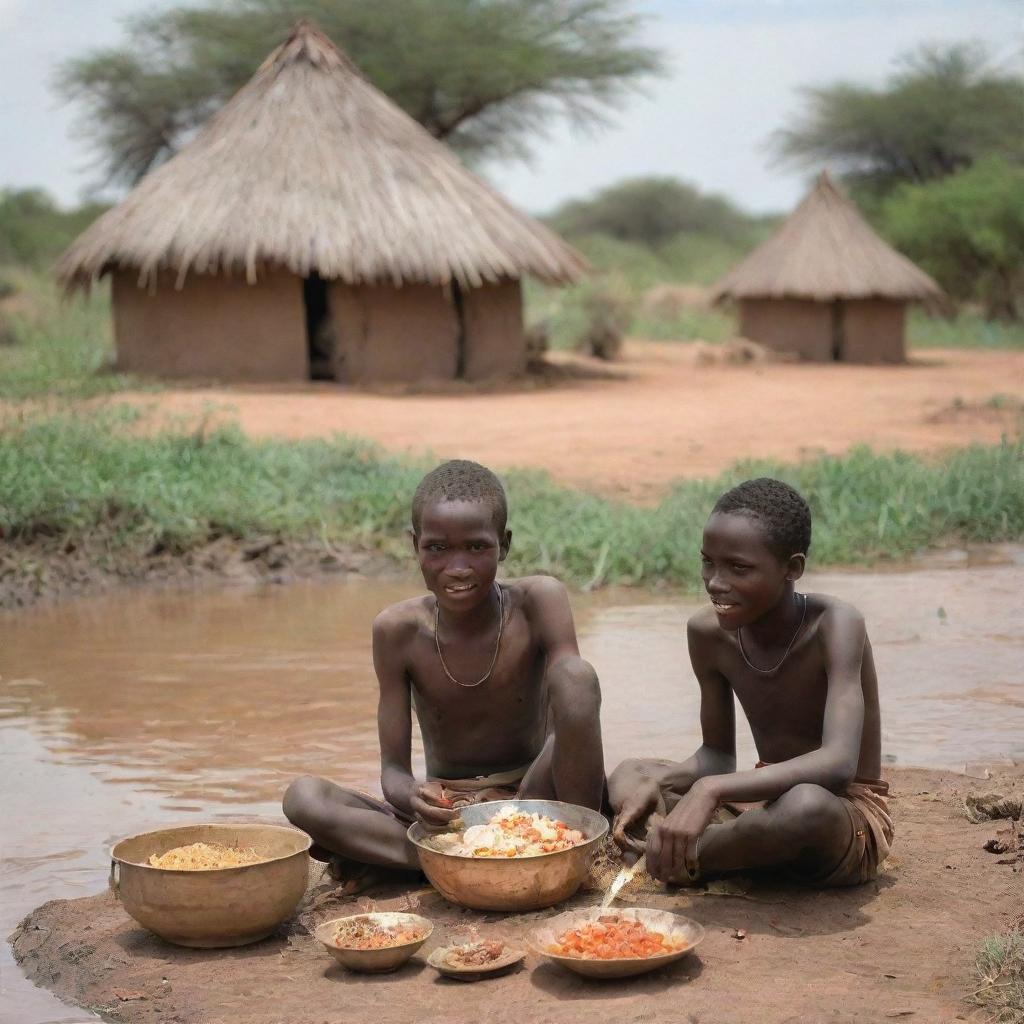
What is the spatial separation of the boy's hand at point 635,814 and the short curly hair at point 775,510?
1.94ft

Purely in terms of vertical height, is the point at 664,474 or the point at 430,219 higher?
the point at 430,219

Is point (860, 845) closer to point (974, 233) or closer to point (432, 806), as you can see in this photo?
point (432, 806)

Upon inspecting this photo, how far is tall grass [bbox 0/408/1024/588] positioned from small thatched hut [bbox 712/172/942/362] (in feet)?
35.3

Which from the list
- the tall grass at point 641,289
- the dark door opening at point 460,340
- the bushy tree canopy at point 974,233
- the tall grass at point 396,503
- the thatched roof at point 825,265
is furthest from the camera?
the bushy tree canopy at point 974,233

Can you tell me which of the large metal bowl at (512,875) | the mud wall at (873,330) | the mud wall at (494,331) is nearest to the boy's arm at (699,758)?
the large metal bowl at (512,875)

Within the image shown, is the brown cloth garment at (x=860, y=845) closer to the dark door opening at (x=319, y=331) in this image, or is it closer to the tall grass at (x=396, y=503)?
the tall grass at (x=396, y=503)

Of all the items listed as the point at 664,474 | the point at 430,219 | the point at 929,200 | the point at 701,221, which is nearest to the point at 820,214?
the point at 929,200

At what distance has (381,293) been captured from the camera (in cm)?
1416

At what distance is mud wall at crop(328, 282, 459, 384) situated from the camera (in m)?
14.1

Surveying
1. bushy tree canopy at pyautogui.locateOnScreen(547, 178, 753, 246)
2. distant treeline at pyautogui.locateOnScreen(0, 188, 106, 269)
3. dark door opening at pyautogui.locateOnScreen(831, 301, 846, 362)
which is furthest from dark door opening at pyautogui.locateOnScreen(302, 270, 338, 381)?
bushy tree canopy at pyautogui.locateOnScreen(547, 178, 753, 246)

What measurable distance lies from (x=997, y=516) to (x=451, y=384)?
715 centimetres

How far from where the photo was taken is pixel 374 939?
2803 millimetres

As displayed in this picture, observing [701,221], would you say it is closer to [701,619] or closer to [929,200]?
[929,200]

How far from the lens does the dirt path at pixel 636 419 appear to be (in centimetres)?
950
